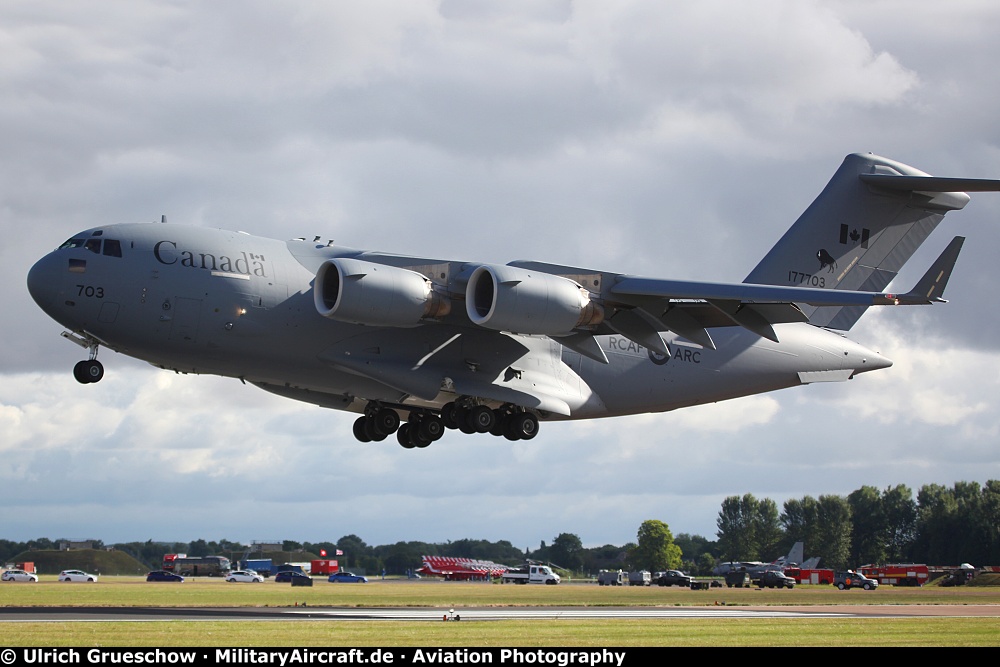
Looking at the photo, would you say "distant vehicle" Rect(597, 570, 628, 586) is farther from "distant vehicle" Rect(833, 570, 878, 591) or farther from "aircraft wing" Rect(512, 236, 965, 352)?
"aircraft wing" Rect(512, 236, 965, 352)

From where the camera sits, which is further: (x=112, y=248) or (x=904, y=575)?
(x=904, y=575)

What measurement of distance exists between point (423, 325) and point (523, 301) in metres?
2.13

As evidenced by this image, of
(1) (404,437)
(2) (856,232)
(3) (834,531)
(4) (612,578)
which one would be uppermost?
(2) (856,232)

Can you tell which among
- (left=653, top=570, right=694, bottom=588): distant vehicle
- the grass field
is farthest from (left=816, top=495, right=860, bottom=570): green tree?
the grass field

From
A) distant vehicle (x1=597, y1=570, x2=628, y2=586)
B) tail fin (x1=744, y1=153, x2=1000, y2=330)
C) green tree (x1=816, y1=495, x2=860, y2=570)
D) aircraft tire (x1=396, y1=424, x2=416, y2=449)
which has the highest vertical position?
tail fin (x1=744, y1=153, x2=1000, y2=330)

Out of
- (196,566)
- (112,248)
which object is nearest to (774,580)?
(196,566)

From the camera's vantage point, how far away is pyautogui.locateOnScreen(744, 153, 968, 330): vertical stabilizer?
934 inches

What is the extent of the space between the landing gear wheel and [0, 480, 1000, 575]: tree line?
112ft

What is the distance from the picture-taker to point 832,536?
47844 millimetres

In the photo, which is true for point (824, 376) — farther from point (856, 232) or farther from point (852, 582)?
point (852, 582)

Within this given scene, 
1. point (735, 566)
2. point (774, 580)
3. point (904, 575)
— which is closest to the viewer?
point (774, 580)

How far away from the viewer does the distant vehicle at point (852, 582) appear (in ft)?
119

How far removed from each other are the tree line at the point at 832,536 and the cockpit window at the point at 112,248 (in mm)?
34677

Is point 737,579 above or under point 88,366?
under
